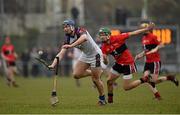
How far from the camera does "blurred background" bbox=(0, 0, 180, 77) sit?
48.7m

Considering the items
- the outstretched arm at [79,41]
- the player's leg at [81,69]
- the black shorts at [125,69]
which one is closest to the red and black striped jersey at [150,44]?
the black shorts at [125,69]

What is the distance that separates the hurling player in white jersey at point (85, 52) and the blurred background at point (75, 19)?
69.5 ft

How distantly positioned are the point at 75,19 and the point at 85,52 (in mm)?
29278

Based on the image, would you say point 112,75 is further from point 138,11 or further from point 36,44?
point 138,11

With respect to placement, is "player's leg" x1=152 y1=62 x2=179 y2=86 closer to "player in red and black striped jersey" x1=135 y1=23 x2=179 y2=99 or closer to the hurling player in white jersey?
"player in red and black striped jersey" x1=135 y1=23 x2=179 y2=99

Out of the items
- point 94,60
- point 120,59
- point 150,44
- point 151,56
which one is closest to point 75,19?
point 151,56

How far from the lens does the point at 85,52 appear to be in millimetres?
20172

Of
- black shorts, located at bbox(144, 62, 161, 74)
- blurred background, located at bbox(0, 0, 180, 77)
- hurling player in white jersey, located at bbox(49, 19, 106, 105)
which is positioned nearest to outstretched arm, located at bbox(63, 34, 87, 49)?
hurling player in white jersey, located at bbox(49, 19, 106, 105)

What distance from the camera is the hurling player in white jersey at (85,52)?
63.4 ft

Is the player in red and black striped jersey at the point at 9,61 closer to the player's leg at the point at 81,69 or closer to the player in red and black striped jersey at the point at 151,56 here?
the player in red and black striped jersey at the point at 151,56

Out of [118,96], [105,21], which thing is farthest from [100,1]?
[118,96]

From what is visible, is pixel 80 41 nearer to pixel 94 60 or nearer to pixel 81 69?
pixel 94 60

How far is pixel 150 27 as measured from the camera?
1911 centimetres

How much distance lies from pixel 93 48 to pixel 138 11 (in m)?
50.6
